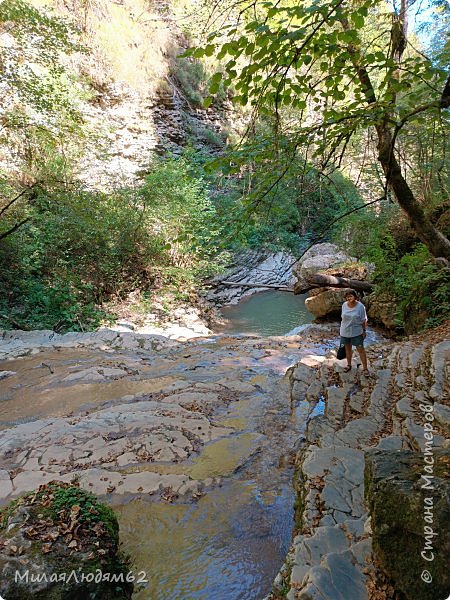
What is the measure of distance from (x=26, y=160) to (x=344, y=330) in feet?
42.2

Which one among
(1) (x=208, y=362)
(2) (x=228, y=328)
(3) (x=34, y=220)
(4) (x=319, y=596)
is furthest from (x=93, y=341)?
(4) (x=319, y=596)

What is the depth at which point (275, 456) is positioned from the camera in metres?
4.68

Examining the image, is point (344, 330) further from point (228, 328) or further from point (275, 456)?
point (228, 328)

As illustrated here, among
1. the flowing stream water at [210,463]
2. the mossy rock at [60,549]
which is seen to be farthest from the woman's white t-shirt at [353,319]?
Result: the mossy rock at [60,549]

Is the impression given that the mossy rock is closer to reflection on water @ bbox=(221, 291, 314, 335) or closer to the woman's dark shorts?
the woman's dark shorts

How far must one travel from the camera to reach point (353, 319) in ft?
18.2

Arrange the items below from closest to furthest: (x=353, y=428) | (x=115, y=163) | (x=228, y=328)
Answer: (x=353, y=428) → (x=228, y=328) → (x=115, y=163)

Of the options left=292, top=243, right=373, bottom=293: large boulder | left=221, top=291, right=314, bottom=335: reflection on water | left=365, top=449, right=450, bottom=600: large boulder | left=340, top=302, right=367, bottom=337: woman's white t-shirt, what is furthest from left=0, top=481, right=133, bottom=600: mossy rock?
left=221, top=291, right=314, bottom=335: reflection on water

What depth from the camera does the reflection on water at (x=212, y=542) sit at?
9.56 ft

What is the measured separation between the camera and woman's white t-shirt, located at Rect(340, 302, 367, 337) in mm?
5535

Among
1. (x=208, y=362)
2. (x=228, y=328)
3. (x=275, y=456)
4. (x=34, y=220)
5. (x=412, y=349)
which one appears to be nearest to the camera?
(x=275, y=456)

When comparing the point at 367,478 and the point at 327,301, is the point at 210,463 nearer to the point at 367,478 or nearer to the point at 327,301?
the point at 367,478

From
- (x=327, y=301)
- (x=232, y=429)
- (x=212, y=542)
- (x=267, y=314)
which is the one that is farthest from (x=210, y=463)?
(x=267, y=314)

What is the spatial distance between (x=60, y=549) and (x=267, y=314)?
14289 mm
